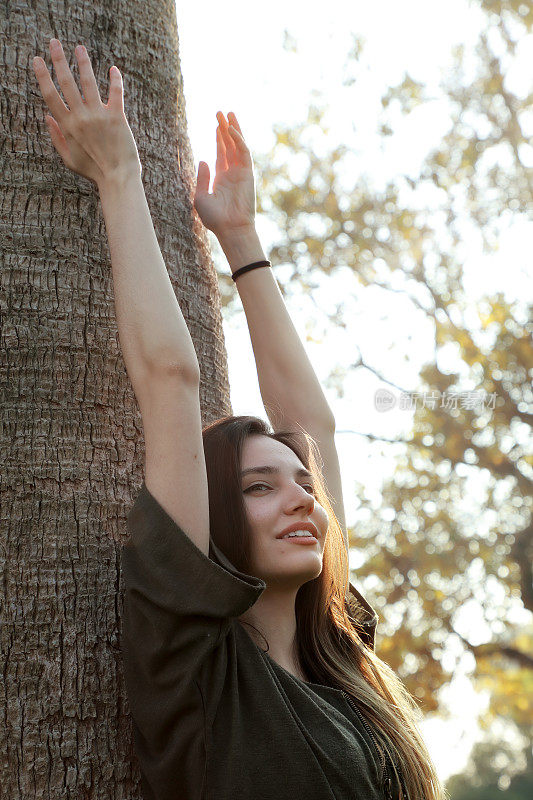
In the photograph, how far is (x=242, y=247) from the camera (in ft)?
10.1

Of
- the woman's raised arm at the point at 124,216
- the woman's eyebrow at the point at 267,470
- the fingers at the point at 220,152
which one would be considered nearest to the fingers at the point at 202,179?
the fingers at the point at 220,152

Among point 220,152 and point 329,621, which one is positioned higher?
point 220,152

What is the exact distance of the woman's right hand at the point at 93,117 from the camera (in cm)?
225

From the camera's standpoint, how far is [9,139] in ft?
7.88

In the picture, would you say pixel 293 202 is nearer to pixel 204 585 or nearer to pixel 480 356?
pixel 480 356

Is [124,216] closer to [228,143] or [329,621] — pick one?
[228,143]

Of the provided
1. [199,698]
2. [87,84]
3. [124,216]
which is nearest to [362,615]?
[199,698]

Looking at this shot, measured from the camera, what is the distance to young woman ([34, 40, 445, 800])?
1927mm

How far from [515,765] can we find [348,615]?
46628 millimetres

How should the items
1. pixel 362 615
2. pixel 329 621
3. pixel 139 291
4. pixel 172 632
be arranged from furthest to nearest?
pixel 362 615 < pixel 329 621 < pixel 139 291 < pixel 172 632

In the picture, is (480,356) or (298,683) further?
(480,356)

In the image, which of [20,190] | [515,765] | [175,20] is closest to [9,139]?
[20,190]

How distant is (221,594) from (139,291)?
0.74 meters

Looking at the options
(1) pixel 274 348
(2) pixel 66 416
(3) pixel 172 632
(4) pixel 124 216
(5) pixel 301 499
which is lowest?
(3) pixel 172 632
